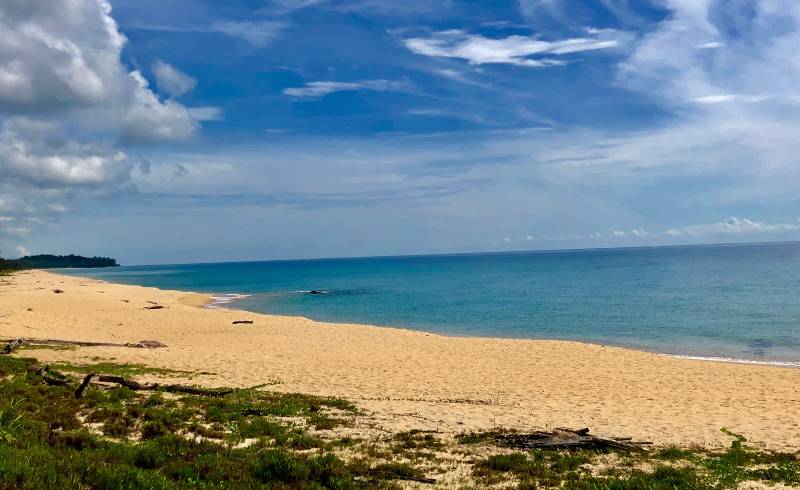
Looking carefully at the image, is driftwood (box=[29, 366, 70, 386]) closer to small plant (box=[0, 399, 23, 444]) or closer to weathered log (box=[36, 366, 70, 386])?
weathered log (box=[36, 366, 70, 386])

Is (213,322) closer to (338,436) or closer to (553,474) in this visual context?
(338,436)

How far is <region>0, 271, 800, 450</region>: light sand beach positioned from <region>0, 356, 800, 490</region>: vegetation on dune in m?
1.71

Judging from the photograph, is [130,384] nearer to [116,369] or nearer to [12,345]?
[116,369]

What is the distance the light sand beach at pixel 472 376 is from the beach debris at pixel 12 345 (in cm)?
95

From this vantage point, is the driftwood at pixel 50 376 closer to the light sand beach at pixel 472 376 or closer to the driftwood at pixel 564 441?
the light sand beach at pixel 472 376

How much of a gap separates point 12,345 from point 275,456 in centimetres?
2009

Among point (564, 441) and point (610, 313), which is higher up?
point (564, 441)

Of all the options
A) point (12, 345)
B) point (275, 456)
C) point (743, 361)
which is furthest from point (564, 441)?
point (743, 361)

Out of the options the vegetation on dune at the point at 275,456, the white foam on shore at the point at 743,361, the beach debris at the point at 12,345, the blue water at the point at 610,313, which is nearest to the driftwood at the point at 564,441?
the vegetation on dune at the point at 275,456

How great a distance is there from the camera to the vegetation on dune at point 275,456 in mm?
8266

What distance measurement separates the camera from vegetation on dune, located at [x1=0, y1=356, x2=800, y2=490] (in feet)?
27.1

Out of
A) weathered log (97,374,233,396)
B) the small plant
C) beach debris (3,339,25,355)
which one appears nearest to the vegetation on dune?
the small plant

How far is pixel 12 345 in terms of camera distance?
930 inches

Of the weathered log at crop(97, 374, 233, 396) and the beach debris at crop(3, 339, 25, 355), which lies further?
the beach debris at crop(3, 339, 25, 355)
